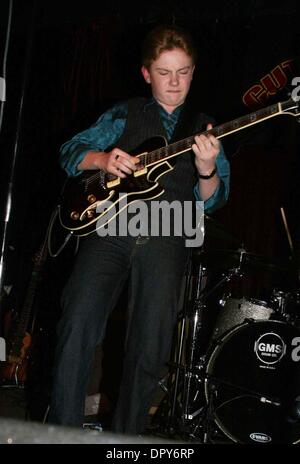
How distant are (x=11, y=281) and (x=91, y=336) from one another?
305 centimetres

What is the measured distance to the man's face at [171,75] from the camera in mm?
2447

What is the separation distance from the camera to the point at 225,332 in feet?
10.6

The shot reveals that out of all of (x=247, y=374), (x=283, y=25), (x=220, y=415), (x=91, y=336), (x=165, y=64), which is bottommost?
(x=220, y=415)

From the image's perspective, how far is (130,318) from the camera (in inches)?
91.1

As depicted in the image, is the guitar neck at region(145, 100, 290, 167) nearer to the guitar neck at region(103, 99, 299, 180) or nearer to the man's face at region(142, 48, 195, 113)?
the guitar neck at region(103, 99, 299, 180)

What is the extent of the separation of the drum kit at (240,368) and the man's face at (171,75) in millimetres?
958

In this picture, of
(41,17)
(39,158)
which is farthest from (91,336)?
(41,17)

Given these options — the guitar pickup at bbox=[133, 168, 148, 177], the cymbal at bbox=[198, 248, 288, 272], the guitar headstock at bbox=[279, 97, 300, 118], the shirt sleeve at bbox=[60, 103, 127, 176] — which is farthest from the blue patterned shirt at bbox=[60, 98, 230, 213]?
the cymbal at bbox=[198, 248, 288, 272]

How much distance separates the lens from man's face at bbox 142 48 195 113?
2.45 metres

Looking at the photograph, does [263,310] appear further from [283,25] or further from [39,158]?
[39,158]

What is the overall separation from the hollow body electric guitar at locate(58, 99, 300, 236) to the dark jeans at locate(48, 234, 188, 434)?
0.13m

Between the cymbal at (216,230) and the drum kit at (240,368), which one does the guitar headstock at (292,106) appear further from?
the drum kit at (240,368)

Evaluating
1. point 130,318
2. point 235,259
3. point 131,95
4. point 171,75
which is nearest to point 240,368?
point 235,259

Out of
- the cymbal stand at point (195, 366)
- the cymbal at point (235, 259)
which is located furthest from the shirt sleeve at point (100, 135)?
the cymbal stand at point (195, 366)
